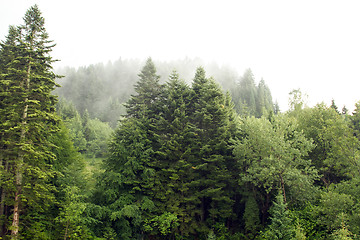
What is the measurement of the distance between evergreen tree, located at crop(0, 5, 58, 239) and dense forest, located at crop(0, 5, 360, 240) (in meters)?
0.09

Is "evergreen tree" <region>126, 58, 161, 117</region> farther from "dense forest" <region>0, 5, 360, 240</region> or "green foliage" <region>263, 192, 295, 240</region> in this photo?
"green foliage" <region>263, 192, 295, 240</region>

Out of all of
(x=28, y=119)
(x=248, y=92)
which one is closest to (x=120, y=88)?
(x=248, y=92)

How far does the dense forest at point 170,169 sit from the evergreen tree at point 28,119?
9cm

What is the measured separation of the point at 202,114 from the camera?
2550 cm

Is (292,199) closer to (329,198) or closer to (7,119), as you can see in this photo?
(329,198)

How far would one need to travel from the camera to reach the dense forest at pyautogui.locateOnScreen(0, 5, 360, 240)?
17219mm

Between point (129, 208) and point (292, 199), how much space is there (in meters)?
16.9

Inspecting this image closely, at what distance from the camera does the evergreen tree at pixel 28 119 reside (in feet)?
53.8

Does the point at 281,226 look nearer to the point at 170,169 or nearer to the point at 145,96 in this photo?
the point at 170,169

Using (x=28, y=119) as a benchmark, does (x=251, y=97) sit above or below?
above

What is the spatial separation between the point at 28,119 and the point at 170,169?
1405 cm

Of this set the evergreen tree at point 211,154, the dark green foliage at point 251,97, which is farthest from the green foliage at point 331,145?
the dark green foliage at point 251,97

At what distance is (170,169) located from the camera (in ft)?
77.0

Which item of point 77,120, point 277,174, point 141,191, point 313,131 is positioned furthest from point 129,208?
point 77,120
